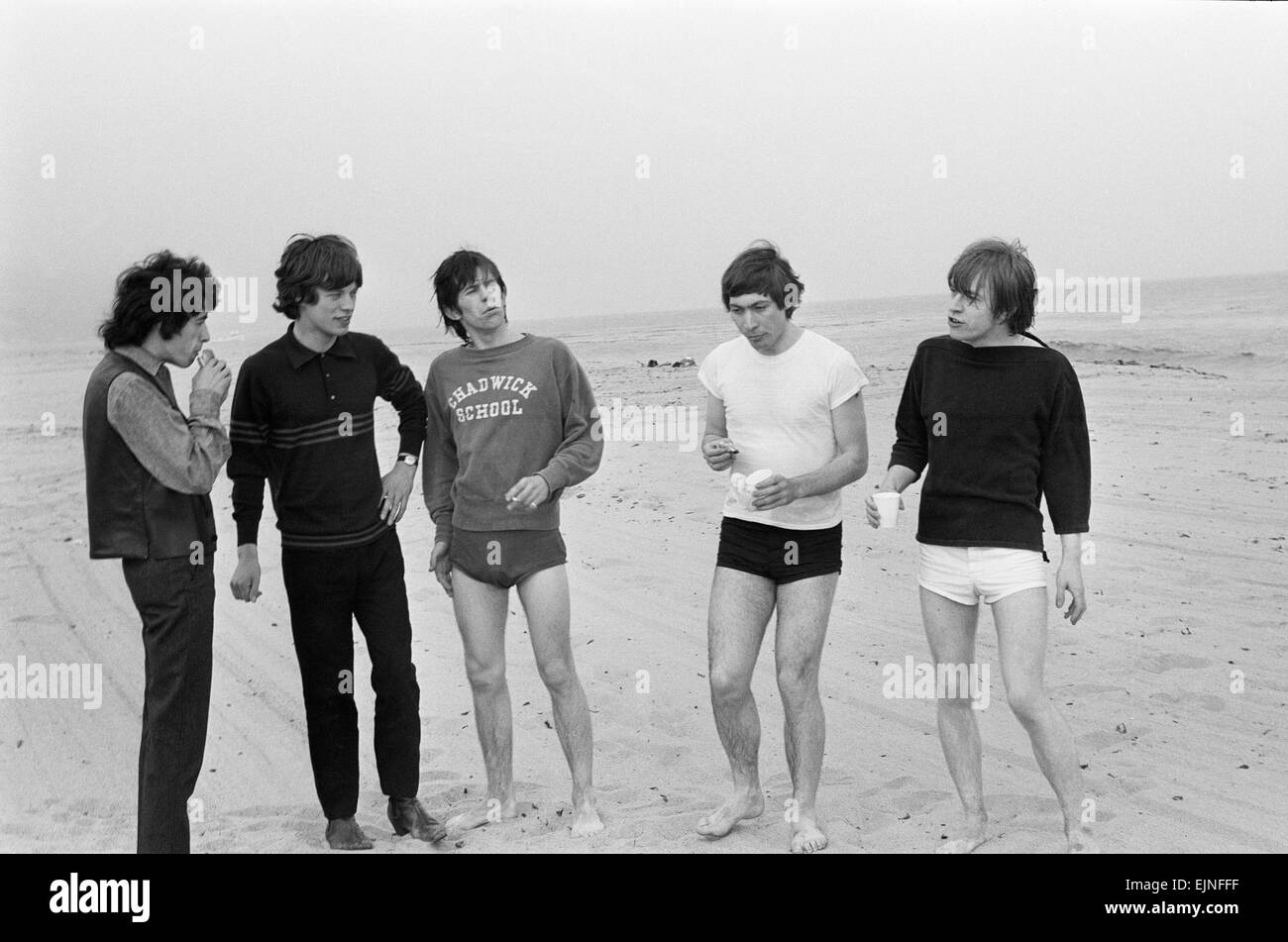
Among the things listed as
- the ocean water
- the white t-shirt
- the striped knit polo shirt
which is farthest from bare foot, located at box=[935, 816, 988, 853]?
the ocean water

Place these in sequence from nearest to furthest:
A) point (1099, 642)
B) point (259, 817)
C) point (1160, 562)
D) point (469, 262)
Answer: point (469, 262) < point (259, 817) < point (1099, 642) < point (1160, 562)

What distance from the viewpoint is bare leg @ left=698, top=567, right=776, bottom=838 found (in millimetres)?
3570

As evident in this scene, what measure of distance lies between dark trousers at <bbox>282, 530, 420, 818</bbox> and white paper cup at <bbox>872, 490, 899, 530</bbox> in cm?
136

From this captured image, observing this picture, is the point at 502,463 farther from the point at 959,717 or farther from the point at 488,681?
the point at 959,717

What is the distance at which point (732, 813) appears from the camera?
12.3 ft

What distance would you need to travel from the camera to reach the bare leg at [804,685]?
3.51m

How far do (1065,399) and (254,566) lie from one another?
2.22 m

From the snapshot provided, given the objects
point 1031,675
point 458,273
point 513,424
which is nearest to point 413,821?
point 513,424

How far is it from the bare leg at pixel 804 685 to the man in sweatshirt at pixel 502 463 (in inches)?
23.9

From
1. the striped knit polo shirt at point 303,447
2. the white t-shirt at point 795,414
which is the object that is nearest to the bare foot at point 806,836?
the white t-shirt at point 795,414

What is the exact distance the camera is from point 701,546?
7.20 m

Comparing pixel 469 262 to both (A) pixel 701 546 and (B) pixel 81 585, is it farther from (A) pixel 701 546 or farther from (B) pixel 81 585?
(B) pixel 81 585

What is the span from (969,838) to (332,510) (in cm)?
200
